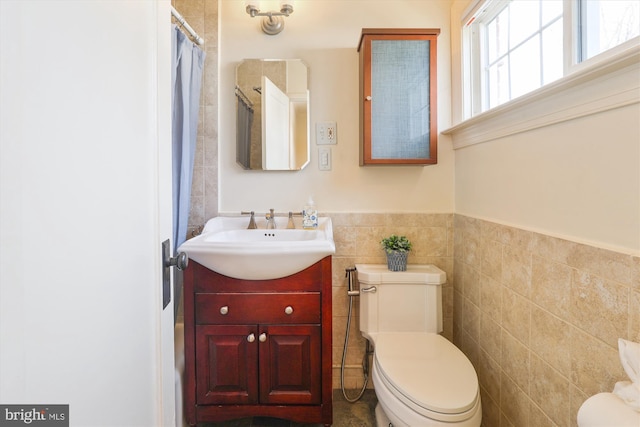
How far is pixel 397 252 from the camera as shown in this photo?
1602 millimetres

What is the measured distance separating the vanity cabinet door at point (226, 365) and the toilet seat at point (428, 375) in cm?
54

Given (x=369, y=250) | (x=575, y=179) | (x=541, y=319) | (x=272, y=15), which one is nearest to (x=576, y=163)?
(x=575, y=179)

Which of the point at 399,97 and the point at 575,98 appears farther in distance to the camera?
the point at 399,97

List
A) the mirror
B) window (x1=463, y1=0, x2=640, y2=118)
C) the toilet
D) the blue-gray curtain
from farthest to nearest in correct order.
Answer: the mirror → the blue-gray curtain → the toilet → window (x1=463, y1=0, x2=640, y2=118)

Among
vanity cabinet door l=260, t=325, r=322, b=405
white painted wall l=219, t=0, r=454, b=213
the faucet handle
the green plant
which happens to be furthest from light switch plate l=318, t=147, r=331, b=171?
vanity cabinet door l=260, t=325, r=322, b=405

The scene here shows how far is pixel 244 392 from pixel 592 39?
1793 millimetres

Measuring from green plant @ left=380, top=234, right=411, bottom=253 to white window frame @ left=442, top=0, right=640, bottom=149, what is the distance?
2.00 ft

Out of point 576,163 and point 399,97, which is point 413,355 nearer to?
point 576,163

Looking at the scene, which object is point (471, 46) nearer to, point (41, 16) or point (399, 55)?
point (399, 55)

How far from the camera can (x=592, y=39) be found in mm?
926

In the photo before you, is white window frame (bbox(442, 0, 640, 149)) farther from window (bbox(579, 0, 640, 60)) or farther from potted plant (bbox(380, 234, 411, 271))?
potted plant (bbox(380, 234, 411, 271))

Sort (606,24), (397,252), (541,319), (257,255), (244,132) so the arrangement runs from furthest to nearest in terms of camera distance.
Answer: (244,132)
(397,252)
(257,255)
(541,319)
(606,24)

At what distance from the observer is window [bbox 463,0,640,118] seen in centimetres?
89

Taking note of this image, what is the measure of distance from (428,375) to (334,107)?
55.1 inches
